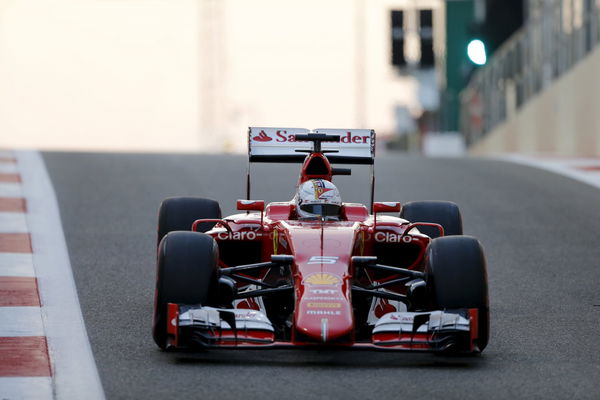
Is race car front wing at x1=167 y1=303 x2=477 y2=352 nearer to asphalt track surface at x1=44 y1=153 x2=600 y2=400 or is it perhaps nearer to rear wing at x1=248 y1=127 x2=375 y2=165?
asphalt track surface at x1=44 y1=153 x2=600 y2=400

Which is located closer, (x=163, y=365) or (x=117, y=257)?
(x=163, y=365)

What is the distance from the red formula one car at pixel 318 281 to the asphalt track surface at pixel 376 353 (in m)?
0.19

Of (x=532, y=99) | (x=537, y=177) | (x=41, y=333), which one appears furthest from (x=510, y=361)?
(x=532, y=99)

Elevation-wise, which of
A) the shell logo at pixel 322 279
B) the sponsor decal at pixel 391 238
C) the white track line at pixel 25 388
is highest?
the sponsor decal at pixel 391 238

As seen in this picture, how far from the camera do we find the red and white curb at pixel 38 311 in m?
8.20

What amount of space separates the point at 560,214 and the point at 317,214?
7.31 metres

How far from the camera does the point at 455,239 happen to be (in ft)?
31.0

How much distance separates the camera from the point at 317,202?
10.4m

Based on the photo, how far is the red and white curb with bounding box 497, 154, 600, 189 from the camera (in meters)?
21.3

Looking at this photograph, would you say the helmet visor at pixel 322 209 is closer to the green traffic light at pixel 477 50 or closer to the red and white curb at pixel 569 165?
the green traffic light at pixel 477 50

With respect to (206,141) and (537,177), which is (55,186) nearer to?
(537,177)

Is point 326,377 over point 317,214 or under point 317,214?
under

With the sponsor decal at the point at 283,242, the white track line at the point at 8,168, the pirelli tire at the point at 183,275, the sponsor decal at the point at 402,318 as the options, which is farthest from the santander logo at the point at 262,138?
the white track line at the point at 8,168

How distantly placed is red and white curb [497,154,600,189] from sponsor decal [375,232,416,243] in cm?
1030
